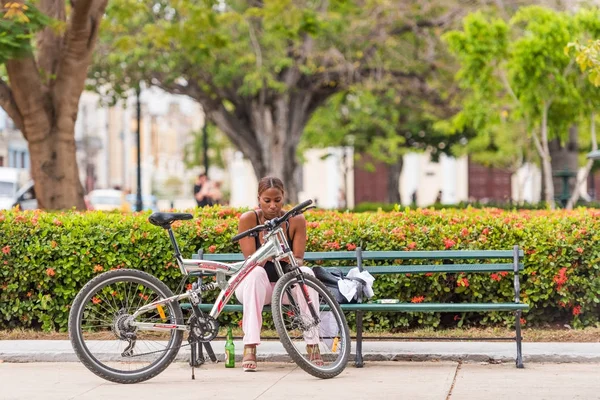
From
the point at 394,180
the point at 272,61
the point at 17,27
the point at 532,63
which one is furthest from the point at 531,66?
the point at 394,180

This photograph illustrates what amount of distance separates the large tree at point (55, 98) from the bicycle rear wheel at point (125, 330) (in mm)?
7267

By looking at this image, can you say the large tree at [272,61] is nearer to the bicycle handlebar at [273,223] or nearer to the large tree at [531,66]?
the large tree at [531,66]

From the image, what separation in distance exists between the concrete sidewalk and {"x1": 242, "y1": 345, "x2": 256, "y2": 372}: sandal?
0.59m

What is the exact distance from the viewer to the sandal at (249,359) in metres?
8.70

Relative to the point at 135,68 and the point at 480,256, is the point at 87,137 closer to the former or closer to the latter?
the point at 135,68

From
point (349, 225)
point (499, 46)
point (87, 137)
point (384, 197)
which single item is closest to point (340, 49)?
point (499, 46)

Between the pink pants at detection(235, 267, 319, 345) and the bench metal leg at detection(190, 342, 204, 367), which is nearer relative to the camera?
the pink pants at detection(235, 267, 319, 345)

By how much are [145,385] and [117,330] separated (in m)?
0.43

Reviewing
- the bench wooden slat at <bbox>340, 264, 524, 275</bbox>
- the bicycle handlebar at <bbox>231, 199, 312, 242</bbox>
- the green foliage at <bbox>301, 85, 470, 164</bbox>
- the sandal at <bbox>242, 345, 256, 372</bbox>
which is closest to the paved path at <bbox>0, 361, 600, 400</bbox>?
the sandal at <bbox>242, 345, 256, 372</bbox>

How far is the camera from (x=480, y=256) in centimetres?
932

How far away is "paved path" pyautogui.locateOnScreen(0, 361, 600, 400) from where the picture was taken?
7.73 metres

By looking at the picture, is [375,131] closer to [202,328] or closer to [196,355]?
[196,355]

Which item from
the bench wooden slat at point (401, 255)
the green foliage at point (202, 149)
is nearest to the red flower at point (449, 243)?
the bench wooden slat at point (401, 255)

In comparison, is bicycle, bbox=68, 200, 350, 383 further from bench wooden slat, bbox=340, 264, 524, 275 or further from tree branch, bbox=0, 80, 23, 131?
tree branch, bbox=0, 80, 23, 131
